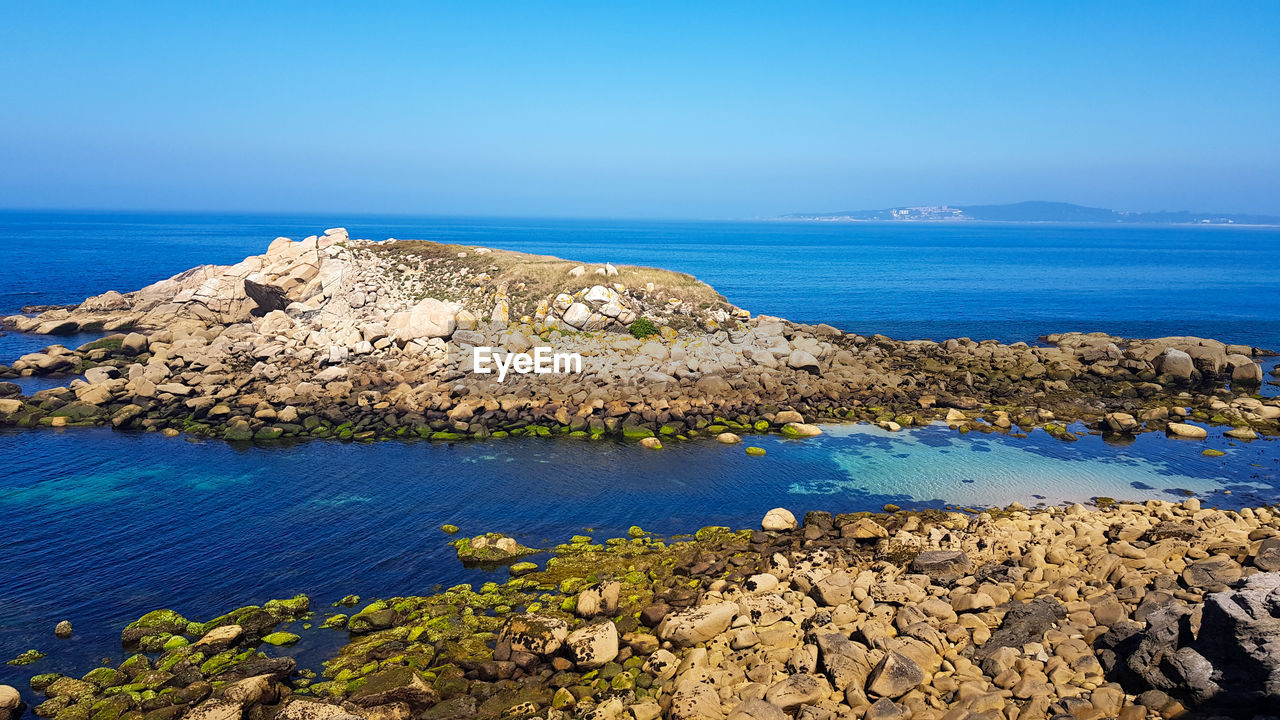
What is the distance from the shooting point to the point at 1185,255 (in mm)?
148750

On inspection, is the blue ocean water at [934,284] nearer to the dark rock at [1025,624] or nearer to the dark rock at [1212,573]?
the dark rock at [1212,573]

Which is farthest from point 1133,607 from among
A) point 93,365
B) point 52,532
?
point 93,365

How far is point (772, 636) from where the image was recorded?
48.3 ft

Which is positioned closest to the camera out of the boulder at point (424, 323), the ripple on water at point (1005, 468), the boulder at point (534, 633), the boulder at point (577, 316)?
the boulder at point (534, 633)

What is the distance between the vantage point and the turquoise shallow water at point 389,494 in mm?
17891

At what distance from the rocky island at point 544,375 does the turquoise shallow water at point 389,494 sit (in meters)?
2.29

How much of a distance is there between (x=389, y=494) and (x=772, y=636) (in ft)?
47.3

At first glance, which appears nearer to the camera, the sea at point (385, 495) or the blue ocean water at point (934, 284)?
the sea at point (385, 495)

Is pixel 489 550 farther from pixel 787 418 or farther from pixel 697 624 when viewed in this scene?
pixel 787 418

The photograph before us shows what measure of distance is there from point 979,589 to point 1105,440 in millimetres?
18901

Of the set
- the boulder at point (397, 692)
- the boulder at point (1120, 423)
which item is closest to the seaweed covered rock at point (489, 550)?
the boulder at point (397, 692)

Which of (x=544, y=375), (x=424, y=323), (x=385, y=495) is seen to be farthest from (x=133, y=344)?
(x=385, y=495)

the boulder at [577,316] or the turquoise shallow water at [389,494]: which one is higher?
the boulder at [577,316]

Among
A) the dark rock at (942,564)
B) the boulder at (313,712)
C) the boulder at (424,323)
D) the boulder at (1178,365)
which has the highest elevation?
the boulder at (424,323)
